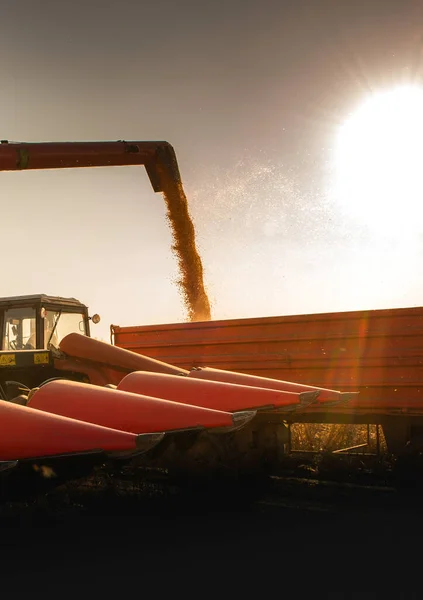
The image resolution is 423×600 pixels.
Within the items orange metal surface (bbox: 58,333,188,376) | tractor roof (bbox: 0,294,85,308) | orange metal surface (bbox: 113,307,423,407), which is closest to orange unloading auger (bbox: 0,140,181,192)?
tractor roof (bbox: 0,294,85,308)

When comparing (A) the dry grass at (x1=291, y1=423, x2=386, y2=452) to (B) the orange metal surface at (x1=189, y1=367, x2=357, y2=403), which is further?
(A) the dry grass at (x1=291, y1=423, x2=386, y2=452)

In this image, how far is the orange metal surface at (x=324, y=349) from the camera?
7645 mm

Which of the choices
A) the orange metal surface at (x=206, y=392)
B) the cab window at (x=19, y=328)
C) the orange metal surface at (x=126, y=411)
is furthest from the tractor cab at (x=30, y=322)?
the orange metal surface at (x=126, y=411)

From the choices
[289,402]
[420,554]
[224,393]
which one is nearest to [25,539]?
[224,393]

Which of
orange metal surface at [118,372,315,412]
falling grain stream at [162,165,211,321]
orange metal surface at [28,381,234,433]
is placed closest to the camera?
orange metal surface at [28,381,234,433]

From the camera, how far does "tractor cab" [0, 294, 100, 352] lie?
31.0ft

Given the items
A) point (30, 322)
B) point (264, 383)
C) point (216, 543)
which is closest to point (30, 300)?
point (30, 322)

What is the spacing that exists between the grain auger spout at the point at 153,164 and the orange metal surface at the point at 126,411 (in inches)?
196

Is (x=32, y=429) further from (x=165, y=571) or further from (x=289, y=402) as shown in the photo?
(x=289, y=402)

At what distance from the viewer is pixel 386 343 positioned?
7.77 metres

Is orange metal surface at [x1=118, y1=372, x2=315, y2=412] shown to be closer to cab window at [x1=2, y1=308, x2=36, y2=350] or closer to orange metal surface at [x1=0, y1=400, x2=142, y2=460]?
orange metal surface at [x1=0, y1=400, x2=142, y2=460]

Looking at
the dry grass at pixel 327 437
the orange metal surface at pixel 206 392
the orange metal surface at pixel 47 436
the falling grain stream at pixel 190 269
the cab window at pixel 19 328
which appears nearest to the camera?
the orange metal surface at pixel 47 436

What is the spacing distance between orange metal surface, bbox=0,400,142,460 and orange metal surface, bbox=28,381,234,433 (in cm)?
55

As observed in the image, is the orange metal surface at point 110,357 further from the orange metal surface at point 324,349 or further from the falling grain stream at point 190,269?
the falling grain stream at point 190,269
